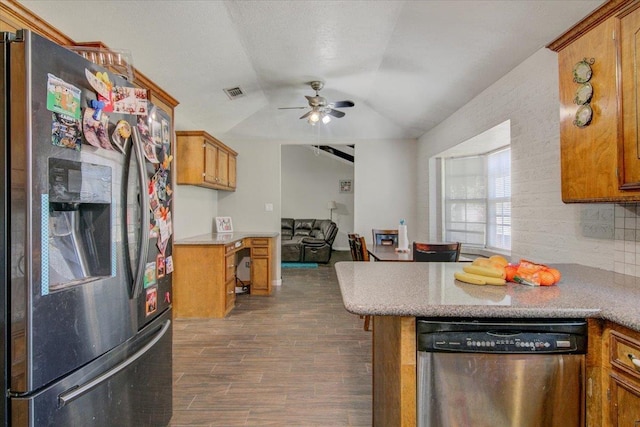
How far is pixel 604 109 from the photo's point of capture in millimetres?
1461

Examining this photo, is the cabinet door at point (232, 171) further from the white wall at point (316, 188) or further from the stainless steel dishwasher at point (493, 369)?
the white wall at point (316, 188)

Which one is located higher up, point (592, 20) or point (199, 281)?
point (592, 20)

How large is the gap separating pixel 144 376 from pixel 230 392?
892 millimetres

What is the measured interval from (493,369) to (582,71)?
1.47 m

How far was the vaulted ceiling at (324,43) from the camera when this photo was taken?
2.12 m

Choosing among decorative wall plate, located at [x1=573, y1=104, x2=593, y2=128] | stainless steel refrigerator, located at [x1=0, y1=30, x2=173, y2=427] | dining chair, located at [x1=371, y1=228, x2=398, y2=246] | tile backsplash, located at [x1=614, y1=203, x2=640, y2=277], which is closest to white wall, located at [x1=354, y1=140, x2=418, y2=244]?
dining chair, located at [x1=371, y1=228, x2=398, y2=246]

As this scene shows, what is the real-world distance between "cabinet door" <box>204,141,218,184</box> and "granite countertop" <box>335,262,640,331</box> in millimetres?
2767

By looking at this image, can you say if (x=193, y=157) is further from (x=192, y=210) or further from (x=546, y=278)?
(x=546, y=278)

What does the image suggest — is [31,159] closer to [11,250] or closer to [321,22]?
[11,250]

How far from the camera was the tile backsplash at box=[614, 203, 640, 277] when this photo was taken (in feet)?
5.33

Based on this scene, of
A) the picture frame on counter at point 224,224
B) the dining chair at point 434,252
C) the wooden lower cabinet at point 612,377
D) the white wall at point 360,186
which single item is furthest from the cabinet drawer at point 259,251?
the wooden lower cabinet at point 612,377

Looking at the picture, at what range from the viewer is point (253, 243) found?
4.72m

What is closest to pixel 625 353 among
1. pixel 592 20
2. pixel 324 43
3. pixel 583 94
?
pixel 583 94

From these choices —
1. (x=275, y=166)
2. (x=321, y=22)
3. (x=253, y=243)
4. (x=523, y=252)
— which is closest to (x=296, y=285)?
(x=253, y=243)
